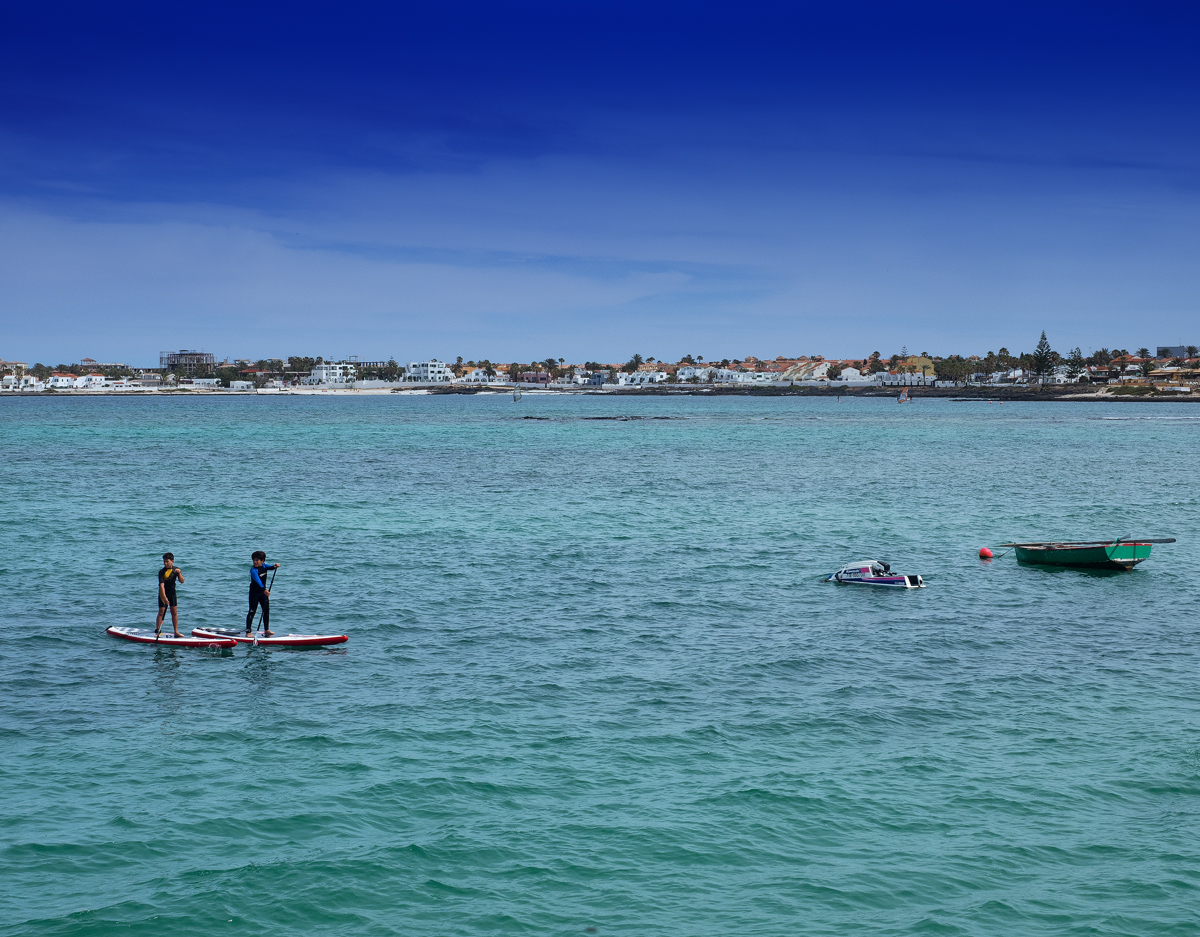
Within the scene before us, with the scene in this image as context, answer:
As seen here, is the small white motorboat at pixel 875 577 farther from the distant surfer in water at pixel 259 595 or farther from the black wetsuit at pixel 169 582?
the black wetsuit at pixel 169 582

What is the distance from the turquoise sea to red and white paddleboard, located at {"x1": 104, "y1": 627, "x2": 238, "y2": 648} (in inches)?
11.0

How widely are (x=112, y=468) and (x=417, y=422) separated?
9441 centimetres

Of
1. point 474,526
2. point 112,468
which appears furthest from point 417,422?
point 474,526

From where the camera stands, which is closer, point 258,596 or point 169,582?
point 258,596

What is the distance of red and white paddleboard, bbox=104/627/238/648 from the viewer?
85.5 ft

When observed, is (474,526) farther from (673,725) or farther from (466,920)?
(466,920)

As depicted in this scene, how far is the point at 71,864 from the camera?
49.0 ft

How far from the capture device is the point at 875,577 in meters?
34.5

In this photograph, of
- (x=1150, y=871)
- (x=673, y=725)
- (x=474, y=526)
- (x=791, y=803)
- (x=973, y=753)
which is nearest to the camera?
(x=1150, y=871)

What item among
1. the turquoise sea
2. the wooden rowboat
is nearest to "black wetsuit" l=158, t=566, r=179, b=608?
the turquoise sea

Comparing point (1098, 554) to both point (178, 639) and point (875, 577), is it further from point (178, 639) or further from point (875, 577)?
point (178, 639)

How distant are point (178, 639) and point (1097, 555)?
99.1 feet

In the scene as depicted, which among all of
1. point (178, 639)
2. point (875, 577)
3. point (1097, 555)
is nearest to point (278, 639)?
point (178, 639)

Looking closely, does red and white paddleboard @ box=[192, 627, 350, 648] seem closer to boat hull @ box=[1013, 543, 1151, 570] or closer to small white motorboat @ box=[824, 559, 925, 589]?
small white motorboat @ box=[824, 559, 925, 589]
